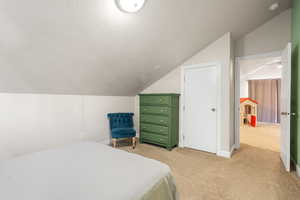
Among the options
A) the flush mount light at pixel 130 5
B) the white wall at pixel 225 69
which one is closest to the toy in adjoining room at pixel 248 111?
the white wall at pixel 225 69

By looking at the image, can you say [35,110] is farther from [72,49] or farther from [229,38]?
[229,38]

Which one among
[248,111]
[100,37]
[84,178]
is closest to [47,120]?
[100,37]

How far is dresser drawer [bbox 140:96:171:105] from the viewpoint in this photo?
3005 millimetres

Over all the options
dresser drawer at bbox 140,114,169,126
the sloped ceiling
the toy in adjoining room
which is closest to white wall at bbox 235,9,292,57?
the sloped ceiling

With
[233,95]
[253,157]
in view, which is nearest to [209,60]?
[233,95]

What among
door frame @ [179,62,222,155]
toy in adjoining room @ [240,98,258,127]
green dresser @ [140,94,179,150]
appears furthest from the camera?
toy in adjoining room @ [240,98,258,127]

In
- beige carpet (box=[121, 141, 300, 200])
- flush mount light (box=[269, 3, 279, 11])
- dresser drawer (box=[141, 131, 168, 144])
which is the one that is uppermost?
flush mount light (box=[269, 3, 279, 11])

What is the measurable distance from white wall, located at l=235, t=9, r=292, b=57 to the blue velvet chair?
2930 millimetres

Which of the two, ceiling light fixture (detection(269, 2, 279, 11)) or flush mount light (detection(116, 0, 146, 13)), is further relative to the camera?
ceiling light fixture (detection(269, 2, 279, 11))

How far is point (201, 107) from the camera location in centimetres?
301

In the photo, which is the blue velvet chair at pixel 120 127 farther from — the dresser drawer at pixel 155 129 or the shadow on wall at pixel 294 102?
the shadow on wall at pixel 294 102

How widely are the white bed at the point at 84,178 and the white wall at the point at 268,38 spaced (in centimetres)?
321

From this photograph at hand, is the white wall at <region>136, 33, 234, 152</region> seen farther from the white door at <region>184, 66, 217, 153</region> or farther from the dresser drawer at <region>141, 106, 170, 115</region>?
the dresser drawer at <region>141, 106, 170, 115</region>

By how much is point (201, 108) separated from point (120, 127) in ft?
6.21
